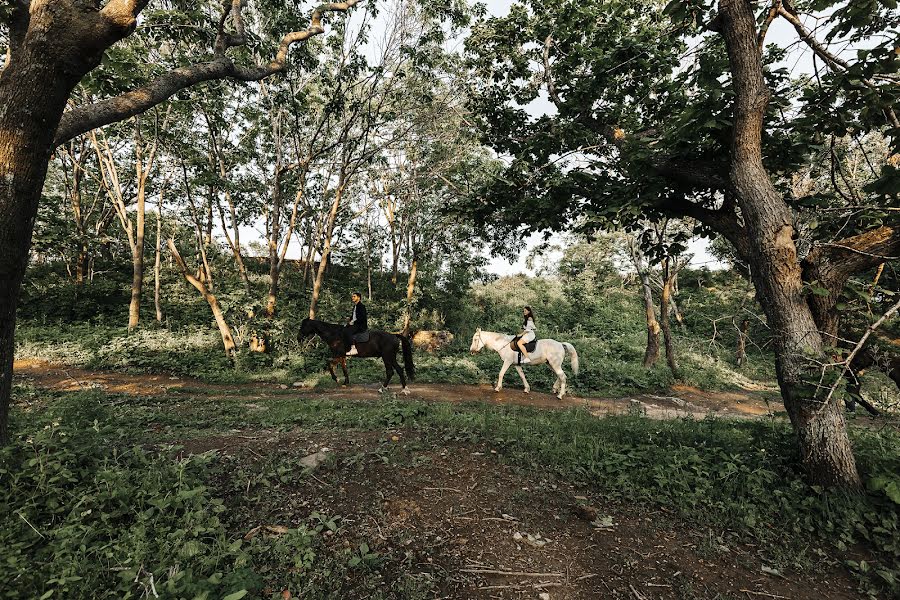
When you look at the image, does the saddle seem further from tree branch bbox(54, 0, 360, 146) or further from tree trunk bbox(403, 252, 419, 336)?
tree branch bbox(54, 0, 360, 146)

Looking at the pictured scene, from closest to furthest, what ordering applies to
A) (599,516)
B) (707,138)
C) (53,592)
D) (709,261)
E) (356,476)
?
(53,592), (599,516), (356,476), (707,138), (709,261)

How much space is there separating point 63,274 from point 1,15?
2335cm

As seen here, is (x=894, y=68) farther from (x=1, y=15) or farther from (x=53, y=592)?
(x=1, y=15)

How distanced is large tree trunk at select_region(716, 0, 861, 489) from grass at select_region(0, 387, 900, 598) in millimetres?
438

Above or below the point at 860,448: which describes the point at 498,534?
below

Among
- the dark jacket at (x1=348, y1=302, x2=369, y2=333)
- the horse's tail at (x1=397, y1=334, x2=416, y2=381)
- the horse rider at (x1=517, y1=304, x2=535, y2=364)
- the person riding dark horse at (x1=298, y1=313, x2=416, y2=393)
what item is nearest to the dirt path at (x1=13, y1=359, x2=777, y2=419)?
the horse's tail at (x1=397, y1=334, x2=416, y2=381)

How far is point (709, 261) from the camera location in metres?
6.13

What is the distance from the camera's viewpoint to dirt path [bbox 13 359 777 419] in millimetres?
10172

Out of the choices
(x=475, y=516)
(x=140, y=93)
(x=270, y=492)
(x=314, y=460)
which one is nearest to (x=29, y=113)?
(x=140, y=93)

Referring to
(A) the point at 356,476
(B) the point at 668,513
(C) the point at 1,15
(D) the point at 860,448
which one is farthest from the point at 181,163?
(D) the point at 860,448

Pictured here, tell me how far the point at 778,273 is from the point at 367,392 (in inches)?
386

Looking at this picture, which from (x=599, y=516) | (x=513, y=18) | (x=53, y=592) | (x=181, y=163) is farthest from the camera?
(x=181, y=163)

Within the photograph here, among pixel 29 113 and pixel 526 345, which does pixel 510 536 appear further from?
pixel 526 345

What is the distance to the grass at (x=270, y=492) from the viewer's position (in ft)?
8.68
